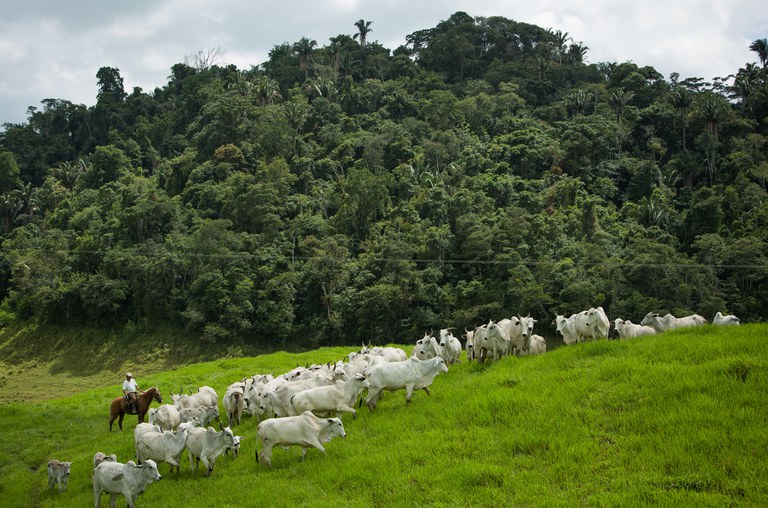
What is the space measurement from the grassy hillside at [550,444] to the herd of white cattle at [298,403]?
1.41 feet

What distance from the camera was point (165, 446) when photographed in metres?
12.0

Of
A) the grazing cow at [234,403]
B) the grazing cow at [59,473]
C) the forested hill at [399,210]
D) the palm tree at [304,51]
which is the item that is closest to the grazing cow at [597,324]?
the grazing cow at [234,403]

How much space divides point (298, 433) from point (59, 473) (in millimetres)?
5664

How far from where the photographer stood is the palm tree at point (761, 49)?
3130 inches

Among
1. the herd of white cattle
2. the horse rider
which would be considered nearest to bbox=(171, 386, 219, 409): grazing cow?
the herd of white cattle

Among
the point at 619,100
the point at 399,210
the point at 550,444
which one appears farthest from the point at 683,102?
the point at 550,444

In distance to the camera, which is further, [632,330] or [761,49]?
[761,49]

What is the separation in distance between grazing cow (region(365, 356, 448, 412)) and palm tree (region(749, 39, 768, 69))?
87.1 meters

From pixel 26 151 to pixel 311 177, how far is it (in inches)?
2149

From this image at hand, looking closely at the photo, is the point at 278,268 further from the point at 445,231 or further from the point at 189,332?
the point at 445,231

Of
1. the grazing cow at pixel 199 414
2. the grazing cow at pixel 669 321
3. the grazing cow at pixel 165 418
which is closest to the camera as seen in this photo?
the grazing cow at pixel 165 418

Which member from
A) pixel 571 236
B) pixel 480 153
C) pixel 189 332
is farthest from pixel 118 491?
pixel 480 153

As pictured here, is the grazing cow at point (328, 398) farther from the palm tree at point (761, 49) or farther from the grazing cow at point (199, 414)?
the palm tree at point (761, 49)

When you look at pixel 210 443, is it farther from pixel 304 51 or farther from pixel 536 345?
pixel 304 51
